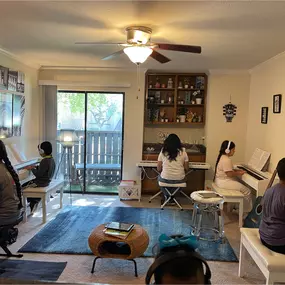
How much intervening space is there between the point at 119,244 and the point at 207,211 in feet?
4.87

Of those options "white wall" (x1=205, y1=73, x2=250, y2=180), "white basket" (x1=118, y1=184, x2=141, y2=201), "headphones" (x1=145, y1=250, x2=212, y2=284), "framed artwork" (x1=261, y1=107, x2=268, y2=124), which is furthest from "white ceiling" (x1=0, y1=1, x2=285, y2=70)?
"white basket" (x1=118, y1=184, x2=141, y2=201)

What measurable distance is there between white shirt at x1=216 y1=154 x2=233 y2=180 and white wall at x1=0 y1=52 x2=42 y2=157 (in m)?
3.13

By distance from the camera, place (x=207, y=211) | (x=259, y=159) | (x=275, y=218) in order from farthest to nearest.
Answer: (x=259, y=159)
(x=207, y=211)
(x=275, y=218)

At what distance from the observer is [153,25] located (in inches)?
111

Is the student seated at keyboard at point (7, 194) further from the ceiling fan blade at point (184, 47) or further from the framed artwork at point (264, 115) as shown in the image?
the framed artwork at point (264, 115)

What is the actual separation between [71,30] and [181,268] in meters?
2.55

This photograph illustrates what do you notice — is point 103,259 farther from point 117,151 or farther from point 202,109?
point 202,109

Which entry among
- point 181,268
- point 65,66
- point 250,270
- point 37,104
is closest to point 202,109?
point 65,66

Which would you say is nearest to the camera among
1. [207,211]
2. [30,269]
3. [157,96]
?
[30,269]

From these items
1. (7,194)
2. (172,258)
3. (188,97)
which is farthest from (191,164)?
(172,258)

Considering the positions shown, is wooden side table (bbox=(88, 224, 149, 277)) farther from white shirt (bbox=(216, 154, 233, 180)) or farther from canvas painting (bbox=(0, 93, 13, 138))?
canvas painting (bbox=(0, 93, 13, 138))

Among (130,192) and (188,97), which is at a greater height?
(188,97)

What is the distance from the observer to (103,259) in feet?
10.4

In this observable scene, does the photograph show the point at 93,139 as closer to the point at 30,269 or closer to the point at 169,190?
the point at 169,190
